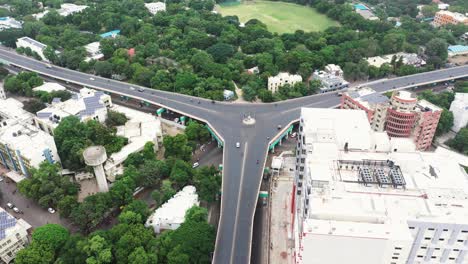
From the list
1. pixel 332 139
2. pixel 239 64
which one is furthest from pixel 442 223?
pixel 239 64

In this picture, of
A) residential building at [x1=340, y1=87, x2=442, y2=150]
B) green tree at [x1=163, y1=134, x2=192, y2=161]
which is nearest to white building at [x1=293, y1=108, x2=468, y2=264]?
residential building at [x1=340, y1=87, x2=442, y2=150]

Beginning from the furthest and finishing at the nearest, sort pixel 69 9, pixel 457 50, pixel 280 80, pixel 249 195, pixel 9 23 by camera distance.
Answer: pixel 69 9
pixel 9 23
pixel 457 50
pixel 280 80
pixel 249 195

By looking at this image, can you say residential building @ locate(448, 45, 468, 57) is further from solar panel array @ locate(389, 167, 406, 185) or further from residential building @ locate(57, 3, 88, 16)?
residential building @ locate(57, 3, 88, 16)

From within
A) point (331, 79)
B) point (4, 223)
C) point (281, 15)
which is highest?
point (331, 79)

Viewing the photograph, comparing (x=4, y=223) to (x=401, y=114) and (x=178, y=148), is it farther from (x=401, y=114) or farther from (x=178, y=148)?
(x=401, y=114)

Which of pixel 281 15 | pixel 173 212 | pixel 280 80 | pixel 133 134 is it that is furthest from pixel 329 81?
pixel 281 15

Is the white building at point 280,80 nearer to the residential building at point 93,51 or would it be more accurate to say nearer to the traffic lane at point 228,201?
the traffic lane at point 228,201

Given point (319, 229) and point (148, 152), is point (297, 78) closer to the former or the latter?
point (148, 152)
